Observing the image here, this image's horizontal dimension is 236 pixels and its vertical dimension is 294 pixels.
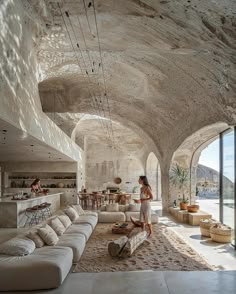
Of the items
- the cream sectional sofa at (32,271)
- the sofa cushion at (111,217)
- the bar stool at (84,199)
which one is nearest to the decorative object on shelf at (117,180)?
the bar stool at (84,199)

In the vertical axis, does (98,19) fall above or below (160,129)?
above

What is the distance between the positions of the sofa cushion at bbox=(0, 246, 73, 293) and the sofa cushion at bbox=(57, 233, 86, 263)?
1114 mm

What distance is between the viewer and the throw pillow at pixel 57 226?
655 cm

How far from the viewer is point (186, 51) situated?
6480 millimetres

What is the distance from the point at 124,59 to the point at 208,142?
5024mm

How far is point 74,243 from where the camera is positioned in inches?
229

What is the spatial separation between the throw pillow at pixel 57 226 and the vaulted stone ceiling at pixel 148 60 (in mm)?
4297

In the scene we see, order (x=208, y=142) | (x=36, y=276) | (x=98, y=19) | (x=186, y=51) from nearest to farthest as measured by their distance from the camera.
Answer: (x=36, y=276), (x=98, y=19), (x=186, y=51), (x=208, y=142)

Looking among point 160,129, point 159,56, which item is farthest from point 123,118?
point 159,56

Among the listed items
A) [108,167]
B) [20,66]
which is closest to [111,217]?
[20,66]

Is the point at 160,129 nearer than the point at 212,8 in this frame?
No

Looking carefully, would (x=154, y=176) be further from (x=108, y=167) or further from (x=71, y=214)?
(x=71, y=214)

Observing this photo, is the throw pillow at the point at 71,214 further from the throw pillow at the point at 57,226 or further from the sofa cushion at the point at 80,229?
the throw pillow at the point at 57,226

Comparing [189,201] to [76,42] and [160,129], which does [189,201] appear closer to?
[160,129]
